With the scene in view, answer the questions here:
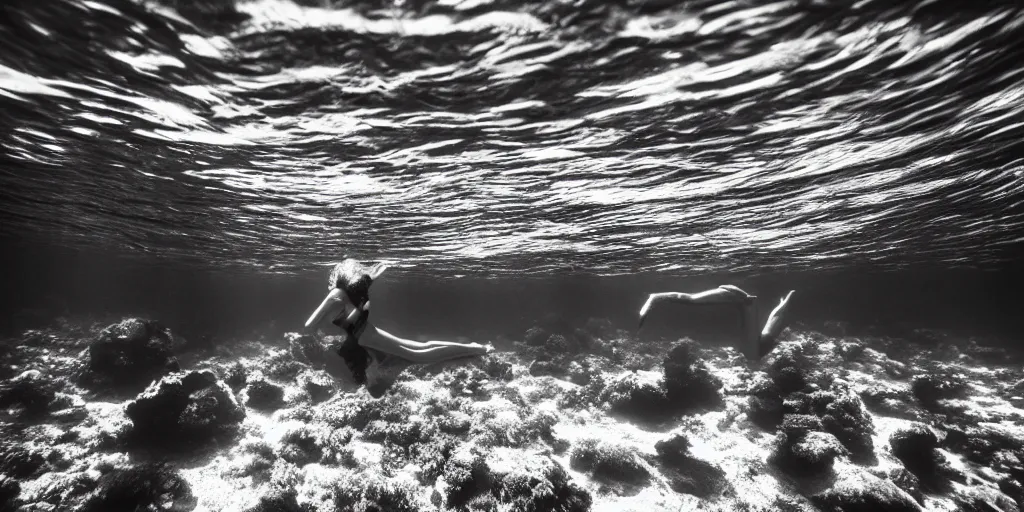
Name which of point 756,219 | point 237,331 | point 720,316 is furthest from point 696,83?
point 237,331

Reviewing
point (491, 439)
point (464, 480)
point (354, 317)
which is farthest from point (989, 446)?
point (354, 317)

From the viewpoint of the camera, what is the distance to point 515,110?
6.29 m

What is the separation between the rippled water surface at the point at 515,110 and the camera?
4.39 meters

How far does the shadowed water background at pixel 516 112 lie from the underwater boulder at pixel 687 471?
24.3 ft

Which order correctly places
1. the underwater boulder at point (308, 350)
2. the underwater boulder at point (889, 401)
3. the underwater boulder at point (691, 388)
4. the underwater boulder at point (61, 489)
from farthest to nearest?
the underwater boulder at point (308, 350) → the underwater boulder at point (691, 388) → the underwater boulder at point (889, 401) → the underwater boulder at point (61, 489)

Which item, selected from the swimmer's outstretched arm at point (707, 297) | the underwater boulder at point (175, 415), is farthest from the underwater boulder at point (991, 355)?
the underwater boulder at point (175, 415)

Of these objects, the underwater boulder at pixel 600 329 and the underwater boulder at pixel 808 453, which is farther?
the underwater boulder at pixel 600 329

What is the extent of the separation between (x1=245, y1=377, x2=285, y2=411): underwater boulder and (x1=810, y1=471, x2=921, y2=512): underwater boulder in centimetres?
1797

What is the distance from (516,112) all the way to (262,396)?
51.2ft

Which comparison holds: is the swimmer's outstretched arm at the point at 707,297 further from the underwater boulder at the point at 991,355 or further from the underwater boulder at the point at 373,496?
the underwater boulder at the point at 991,355

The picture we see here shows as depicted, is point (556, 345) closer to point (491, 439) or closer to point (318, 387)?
point (491, 439)

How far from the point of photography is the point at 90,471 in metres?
9.72

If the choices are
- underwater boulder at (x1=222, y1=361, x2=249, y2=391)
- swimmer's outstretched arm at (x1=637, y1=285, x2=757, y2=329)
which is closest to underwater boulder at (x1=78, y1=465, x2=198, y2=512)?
underwater boulder at (x1=222, y1=361, x2=249, y2=391)

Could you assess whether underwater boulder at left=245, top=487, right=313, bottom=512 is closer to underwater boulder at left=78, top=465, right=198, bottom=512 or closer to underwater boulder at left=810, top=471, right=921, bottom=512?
underwater boulder at left=78, top=465, right=198, bottom=512
